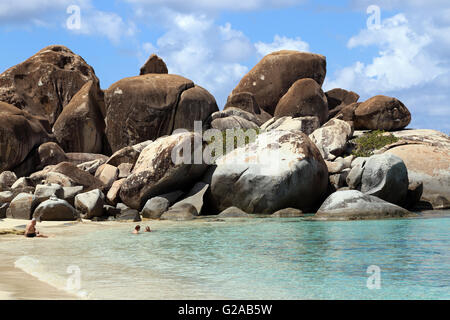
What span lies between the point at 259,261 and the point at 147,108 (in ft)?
59.5

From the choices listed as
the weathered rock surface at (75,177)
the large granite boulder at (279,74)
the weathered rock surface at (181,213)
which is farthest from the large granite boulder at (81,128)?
the weathered rock surface at (181,213)

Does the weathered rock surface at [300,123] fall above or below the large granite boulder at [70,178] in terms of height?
above

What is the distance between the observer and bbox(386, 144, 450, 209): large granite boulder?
17587 millimetres

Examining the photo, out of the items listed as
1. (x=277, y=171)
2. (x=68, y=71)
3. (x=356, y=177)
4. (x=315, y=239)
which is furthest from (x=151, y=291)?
(x=68, y=71)

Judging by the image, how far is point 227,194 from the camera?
16.3 meters

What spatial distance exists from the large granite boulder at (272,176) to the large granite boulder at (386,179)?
4.03 ft

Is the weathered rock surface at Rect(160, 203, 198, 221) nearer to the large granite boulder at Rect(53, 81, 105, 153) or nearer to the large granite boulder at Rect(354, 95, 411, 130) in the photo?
the large granite boulder at Rect(53, 81, 105, 153)

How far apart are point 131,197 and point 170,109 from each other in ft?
31.5

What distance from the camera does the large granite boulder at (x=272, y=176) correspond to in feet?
51.5

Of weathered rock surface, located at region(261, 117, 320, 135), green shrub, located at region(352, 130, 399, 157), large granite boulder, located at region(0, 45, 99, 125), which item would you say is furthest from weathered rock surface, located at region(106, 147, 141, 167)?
large granite boulder, located at region(0, 45, 99, 125)

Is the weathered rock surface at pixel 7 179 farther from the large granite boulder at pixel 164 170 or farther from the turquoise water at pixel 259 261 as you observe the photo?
the turquoise water at pixel 259 261

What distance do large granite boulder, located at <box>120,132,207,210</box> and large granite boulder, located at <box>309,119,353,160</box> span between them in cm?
705

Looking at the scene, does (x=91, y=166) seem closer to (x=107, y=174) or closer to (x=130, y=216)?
(x=107, y=174)

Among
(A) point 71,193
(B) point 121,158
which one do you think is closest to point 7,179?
(B) point 121,158
